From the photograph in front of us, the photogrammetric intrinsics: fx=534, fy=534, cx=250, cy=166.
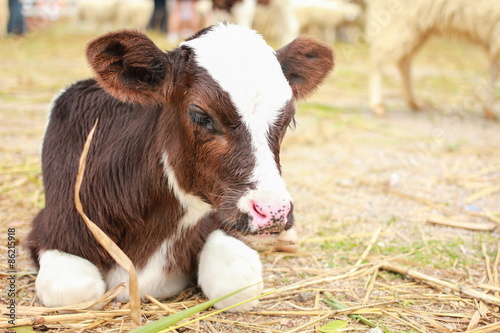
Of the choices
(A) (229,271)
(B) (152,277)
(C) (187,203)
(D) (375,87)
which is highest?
(C) (187,203)

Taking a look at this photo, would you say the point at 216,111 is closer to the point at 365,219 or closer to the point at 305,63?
the point at 305,63

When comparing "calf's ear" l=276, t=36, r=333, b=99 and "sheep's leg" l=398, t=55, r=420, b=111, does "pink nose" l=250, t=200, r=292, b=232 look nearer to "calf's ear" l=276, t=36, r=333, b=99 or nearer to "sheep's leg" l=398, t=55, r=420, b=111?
"calf's ear" l=276, t=36, r=333, b=99

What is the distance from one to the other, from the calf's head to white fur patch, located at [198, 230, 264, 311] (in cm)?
22

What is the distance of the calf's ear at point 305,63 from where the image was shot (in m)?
2.67

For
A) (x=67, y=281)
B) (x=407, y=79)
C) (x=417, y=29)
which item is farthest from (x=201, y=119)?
(x=407, y=79)

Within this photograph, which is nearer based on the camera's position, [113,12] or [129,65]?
[129,65]

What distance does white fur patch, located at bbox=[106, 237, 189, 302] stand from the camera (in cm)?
241

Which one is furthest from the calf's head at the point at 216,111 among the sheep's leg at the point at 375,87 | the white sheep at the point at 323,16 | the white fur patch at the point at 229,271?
the white sheep at the point at 323,16

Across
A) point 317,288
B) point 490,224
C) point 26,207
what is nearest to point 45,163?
point 26,207

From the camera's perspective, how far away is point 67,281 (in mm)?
2229

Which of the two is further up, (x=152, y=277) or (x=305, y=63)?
(x=305, y=63)

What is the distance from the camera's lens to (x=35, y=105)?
6684mm

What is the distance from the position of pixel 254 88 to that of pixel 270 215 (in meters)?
0.51

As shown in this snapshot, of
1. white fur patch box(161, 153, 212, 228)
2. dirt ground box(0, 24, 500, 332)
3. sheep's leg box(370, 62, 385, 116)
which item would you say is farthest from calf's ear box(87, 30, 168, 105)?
sheep's leg box(370, 62, 385, 116)
